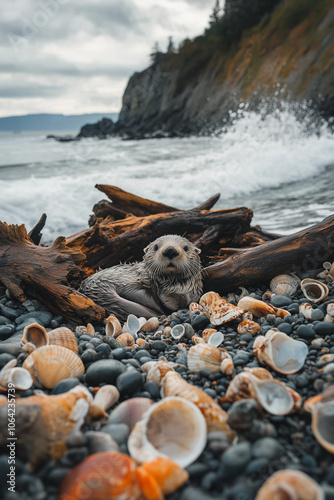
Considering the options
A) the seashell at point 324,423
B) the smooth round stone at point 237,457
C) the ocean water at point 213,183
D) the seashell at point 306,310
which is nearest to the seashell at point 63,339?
the smooth round stone at point 237,457

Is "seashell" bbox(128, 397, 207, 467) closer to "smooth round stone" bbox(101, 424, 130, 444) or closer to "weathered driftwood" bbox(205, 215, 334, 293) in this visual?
"smooth round stone" bbox(101, 424, 130, 444)

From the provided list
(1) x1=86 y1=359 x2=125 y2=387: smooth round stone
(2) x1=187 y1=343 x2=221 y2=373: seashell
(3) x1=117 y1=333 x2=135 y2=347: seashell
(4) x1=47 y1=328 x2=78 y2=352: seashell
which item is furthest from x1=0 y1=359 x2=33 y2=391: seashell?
(3) x1=117 y1=333 x2=135 y2=347: seashell

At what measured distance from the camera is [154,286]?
184 inches

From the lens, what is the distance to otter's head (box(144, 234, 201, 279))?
4.37 meters

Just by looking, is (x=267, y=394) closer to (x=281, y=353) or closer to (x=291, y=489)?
(x=281, y=353)

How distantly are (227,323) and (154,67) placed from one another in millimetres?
59371

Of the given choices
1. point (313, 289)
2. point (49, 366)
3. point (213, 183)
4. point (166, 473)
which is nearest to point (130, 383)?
point (49, 366)

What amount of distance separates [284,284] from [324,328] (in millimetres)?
1325

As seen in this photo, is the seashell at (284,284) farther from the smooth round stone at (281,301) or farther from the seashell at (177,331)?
the seashell at (177,331)

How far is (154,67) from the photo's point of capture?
56.2 m

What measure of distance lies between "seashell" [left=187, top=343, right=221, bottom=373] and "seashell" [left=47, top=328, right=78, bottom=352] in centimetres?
101

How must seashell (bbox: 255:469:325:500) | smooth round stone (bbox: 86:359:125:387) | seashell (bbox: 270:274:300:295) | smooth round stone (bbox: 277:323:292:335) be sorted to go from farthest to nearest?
1. seashell (bbox: 270:274:300:295)
2. smooth round stone (bbox: 277:323:292:335)
3. smooth round stone (bbox: 86:359:125:387)
4. seashell (bbox: 255:469:325:500)

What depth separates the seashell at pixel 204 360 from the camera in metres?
2.74

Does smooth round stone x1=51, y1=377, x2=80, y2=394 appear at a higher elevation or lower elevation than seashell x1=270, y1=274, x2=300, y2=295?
lower
